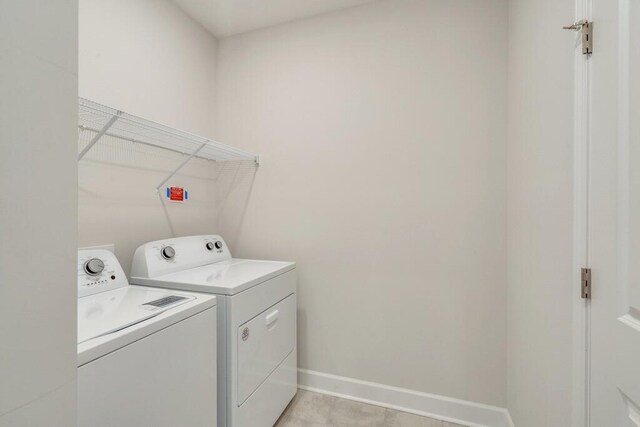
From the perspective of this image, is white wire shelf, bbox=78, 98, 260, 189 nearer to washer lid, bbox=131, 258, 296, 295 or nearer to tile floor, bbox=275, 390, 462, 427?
washer lid, bbox=131, 258, 296, 295

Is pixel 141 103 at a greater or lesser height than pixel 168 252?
greater

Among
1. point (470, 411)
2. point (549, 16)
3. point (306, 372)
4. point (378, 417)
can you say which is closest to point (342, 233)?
point (306, 372)

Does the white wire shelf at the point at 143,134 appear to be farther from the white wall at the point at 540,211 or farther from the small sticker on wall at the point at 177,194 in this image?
the white wall at the point at 540,211

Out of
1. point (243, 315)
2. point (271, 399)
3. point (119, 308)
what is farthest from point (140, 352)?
point (271, 399)

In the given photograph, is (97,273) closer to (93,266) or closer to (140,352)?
(93,266)

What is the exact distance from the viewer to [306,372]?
1.95m

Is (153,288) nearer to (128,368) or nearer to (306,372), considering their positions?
(128,368)

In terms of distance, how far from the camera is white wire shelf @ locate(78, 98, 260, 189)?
118 centimetres

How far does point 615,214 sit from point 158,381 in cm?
145

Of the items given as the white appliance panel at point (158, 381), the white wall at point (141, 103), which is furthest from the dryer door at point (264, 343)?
the white wall at point (141, 103)

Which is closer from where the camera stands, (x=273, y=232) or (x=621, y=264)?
(x=621, y=264)

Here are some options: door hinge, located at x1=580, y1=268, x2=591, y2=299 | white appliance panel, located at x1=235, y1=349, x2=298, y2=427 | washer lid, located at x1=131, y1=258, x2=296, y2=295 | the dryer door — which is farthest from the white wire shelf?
door hinge, located at x1=580, y1=268, x2=591, y2=299

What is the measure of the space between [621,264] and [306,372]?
1.80 m

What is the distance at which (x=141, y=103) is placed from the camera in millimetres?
1633
